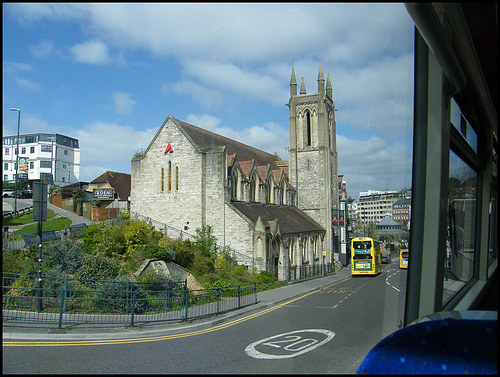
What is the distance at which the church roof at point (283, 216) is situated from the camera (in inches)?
1177

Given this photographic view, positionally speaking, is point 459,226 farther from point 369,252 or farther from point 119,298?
point 119,298

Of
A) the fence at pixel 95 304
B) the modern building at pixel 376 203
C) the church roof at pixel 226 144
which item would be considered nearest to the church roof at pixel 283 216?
the church roof at pixel 226 144

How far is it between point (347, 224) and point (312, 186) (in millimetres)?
35543

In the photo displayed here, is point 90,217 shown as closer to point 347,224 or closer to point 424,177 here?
point 347,224

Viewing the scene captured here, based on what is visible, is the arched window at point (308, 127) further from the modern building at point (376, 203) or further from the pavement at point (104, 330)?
the modern building at point (376, 203)

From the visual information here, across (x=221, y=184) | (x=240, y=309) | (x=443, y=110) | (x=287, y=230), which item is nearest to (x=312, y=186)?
(x=287, y=230)

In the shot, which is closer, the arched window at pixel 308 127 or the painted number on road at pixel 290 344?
the painted number on road at pixel 290 344

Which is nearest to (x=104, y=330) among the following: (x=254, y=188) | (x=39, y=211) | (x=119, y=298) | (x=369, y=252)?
(x=119, y=298)

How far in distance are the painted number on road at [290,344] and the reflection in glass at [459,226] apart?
1519 mm

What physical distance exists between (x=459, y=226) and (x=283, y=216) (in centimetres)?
3042

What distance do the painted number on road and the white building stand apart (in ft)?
7.57

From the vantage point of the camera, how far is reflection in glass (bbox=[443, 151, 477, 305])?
14.3 ft

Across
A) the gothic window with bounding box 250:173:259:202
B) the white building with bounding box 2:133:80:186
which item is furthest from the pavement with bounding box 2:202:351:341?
the gothic window with bounding box 250:173:259:202

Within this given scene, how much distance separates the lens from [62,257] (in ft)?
49.3
